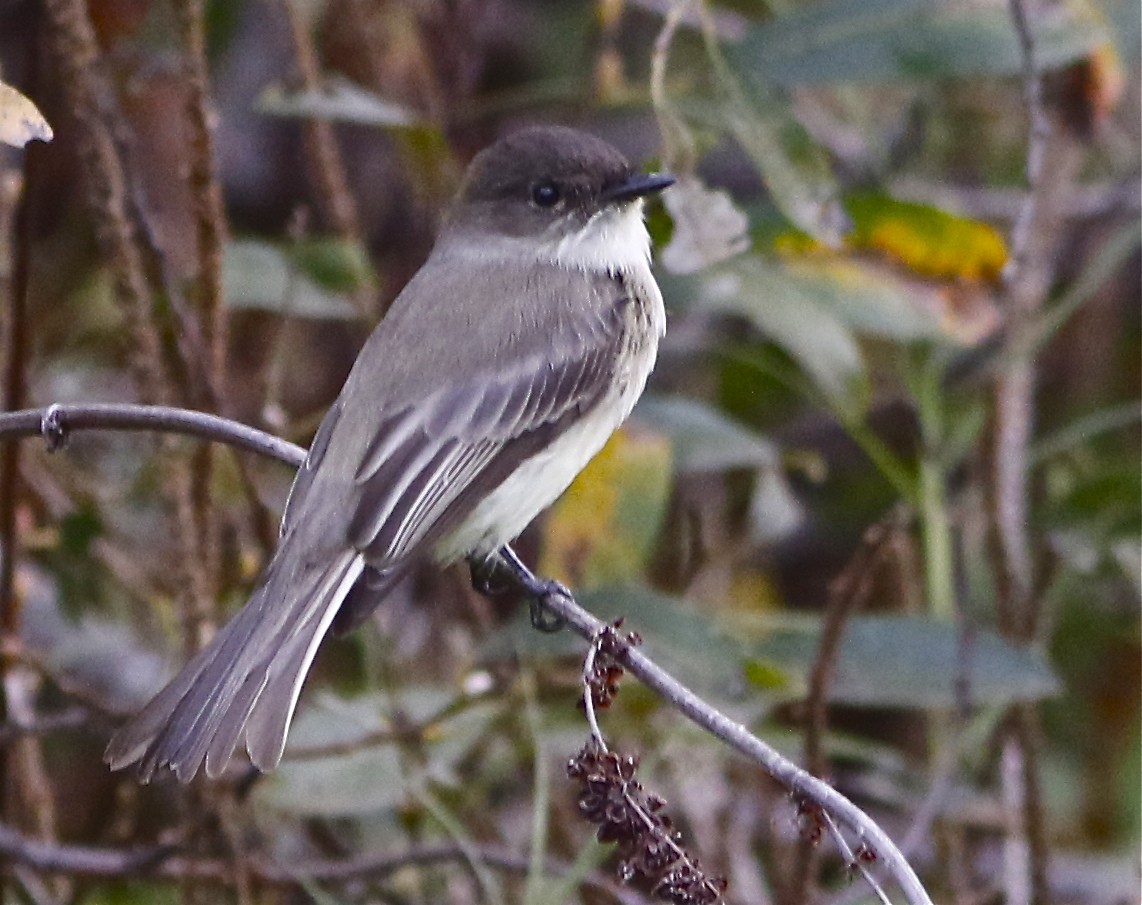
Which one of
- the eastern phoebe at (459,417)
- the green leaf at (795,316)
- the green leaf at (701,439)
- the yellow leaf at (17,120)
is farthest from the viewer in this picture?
the green leaf at (701,439)

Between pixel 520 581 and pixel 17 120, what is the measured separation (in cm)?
135

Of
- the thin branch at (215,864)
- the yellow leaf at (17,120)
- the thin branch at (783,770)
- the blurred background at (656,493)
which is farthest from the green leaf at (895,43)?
the yellow leaf at (17,120)

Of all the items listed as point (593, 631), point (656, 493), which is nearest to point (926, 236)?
point (656, 493)

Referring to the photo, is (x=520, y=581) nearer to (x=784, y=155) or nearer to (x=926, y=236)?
(x=784, y=155)

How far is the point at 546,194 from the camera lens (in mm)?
3832

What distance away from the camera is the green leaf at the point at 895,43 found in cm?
392

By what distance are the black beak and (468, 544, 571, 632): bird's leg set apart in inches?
28.9

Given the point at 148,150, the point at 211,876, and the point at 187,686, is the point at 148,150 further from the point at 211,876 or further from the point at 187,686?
the point at 187,686

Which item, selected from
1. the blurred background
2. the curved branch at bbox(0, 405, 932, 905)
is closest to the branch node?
the curved branch at bbox(0, 405, 932, 905)

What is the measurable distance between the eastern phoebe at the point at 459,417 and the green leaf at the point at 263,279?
31 centimetres

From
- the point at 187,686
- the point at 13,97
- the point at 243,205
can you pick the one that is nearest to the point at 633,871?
the point at 187,686

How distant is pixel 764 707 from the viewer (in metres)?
3.82

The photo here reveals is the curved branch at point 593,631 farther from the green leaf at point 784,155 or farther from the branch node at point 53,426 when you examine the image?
the green leaf at point 784,155

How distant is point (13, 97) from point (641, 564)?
2.05 m
